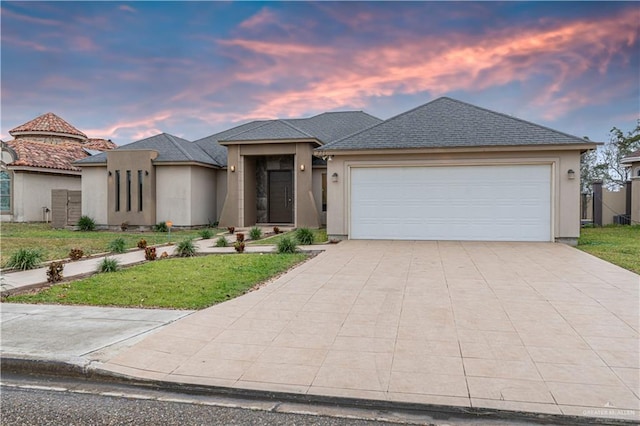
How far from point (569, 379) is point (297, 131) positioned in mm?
16319

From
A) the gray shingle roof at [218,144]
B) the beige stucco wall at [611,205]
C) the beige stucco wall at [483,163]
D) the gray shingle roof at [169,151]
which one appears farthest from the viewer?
the gray shingle roof at [218,144]

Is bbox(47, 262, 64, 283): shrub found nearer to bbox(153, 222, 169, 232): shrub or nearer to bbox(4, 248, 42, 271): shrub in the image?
bbox(4, 248, 42, 271): shrub

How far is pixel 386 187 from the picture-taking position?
45.1ft

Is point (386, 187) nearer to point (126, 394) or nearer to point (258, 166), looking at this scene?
point (258, 166)

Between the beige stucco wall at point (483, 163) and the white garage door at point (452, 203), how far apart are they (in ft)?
0.64

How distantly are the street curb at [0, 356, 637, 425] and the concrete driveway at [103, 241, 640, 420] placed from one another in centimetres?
6

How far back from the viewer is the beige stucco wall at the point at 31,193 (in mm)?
22297

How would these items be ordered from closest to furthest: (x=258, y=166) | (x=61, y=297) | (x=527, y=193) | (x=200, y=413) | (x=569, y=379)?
(x=200, y=413) < (x=569, y=379) < (x=61, y=297) < (x=527, y=193) < (x=258, y=166)

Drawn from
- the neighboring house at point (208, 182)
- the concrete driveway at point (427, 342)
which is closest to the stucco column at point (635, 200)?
the neighboring house at point (208, 182)

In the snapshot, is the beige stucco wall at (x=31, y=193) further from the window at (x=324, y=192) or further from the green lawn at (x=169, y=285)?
the green lawn at (x=169, y=285)

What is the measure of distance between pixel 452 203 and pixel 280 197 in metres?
9.65

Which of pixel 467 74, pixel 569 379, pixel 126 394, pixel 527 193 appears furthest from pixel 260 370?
pixel 467 74

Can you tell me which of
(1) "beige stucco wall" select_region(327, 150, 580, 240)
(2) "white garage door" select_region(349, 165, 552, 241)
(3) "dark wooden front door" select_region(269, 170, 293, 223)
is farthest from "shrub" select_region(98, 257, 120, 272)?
(3) "dark wooden front door" select_region(269, 170, 293, 223)

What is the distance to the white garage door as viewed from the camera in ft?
42.2
